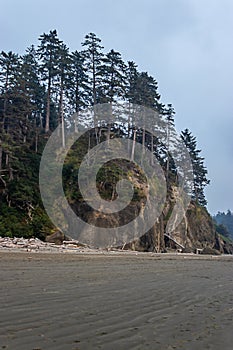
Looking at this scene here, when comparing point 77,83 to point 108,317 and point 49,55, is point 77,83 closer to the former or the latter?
point 49,55

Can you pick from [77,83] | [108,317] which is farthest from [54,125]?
[108,317]

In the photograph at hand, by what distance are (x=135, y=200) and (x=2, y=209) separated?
1202 centimetres

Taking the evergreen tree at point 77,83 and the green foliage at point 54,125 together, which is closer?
the green foliage at point 54,125

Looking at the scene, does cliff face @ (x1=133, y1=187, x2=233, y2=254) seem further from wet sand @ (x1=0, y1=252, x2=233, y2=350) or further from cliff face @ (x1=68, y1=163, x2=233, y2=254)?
wet sand @ (x1=0, y1=252, x2=233, y2=350)

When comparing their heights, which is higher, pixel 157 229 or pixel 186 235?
pixel 157 229

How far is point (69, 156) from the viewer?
3847 cm

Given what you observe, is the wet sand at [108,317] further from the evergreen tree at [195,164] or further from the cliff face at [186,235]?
the evergreen tree at [195,164]

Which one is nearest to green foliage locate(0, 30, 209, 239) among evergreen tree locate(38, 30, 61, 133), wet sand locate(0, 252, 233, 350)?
evergreen tree locate(38, 30, 61, 133)

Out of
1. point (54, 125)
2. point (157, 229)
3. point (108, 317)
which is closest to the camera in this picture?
point (108, 317)

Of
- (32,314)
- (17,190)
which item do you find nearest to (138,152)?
(17,190)

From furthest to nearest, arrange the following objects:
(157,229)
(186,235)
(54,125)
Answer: (54,125) < (186,235) < (157,229)

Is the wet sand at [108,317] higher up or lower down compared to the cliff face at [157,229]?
lower down


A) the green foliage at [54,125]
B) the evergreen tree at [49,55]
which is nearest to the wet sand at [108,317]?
the green foliage at [54,125]

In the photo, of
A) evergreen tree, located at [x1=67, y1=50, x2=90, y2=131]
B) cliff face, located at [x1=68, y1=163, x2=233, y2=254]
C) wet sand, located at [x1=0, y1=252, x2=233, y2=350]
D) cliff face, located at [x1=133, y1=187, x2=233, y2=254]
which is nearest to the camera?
wet sand, located at [x1=0, y1=252, x2=233, y2=350]
